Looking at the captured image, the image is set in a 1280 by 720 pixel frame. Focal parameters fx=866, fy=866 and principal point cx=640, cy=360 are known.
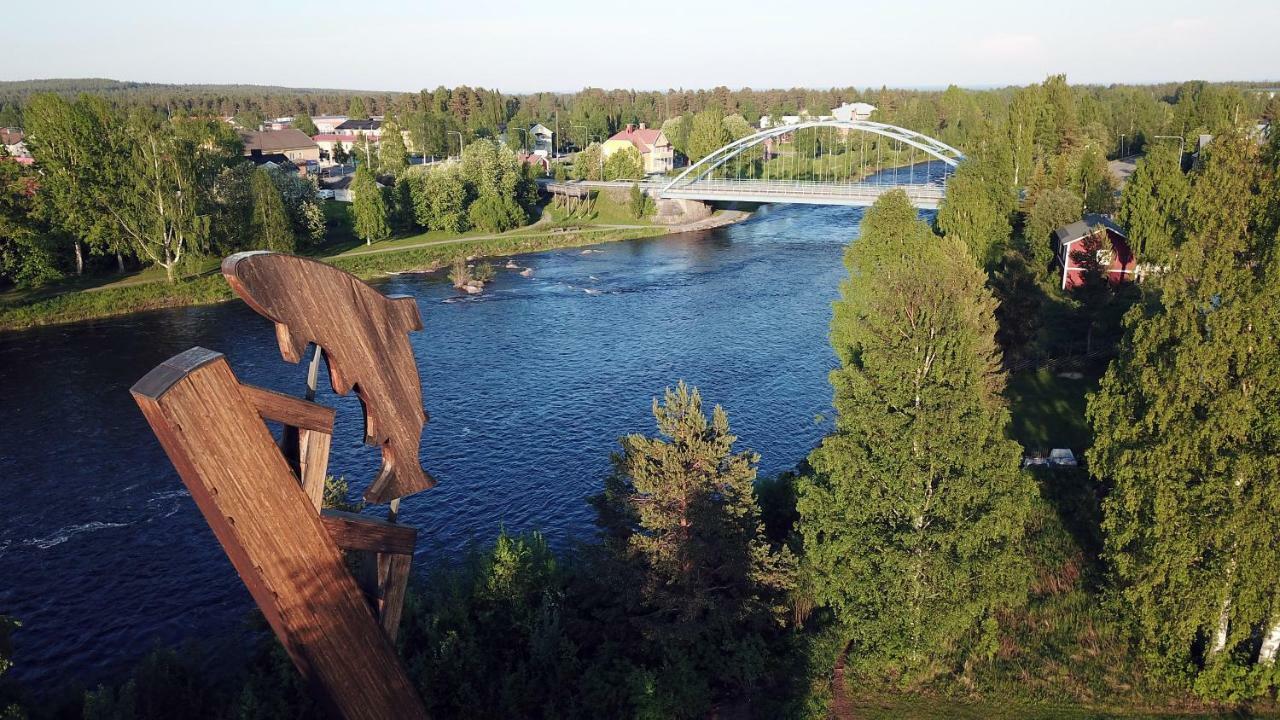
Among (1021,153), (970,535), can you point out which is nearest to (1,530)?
(970,535)

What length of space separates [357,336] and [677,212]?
76.1m

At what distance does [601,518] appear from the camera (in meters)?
18.8

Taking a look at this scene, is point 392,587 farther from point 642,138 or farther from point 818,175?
point 642,138

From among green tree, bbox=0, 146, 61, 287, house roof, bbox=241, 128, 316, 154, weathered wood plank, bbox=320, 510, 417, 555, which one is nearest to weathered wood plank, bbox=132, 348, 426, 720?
weathered wood plank, bbox=320, 510, 417, 555

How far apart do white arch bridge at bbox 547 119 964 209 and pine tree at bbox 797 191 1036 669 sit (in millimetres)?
30889

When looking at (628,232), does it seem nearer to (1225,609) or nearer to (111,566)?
(111,566)

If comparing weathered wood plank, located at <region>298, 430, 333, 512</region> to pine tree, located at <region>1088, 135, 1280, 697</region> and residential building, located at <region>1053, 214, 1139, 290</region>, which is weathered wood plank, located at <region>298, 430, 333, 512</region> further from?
residential building, located at <region>1053, 214, 1139, 290</region>

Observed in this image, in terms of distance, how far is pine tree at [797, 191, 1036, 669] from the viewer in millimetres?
16328

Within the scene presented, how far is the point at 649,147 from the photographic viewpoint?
111 meters

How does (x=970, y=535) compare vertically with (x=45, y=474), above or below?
above

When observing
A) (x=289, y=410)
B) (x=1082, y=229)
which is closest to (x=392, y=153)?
(x=1082, y=229)

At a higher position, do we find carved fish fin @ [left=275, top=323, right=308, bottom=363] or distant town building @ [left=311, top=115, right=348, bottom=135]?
distant town building @ [left=311, top=115, right=348, bottom=135]

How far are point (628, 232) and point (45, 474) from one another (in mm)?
55170

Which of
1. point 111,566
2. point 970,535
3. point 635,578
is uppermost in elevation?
point 970,535
